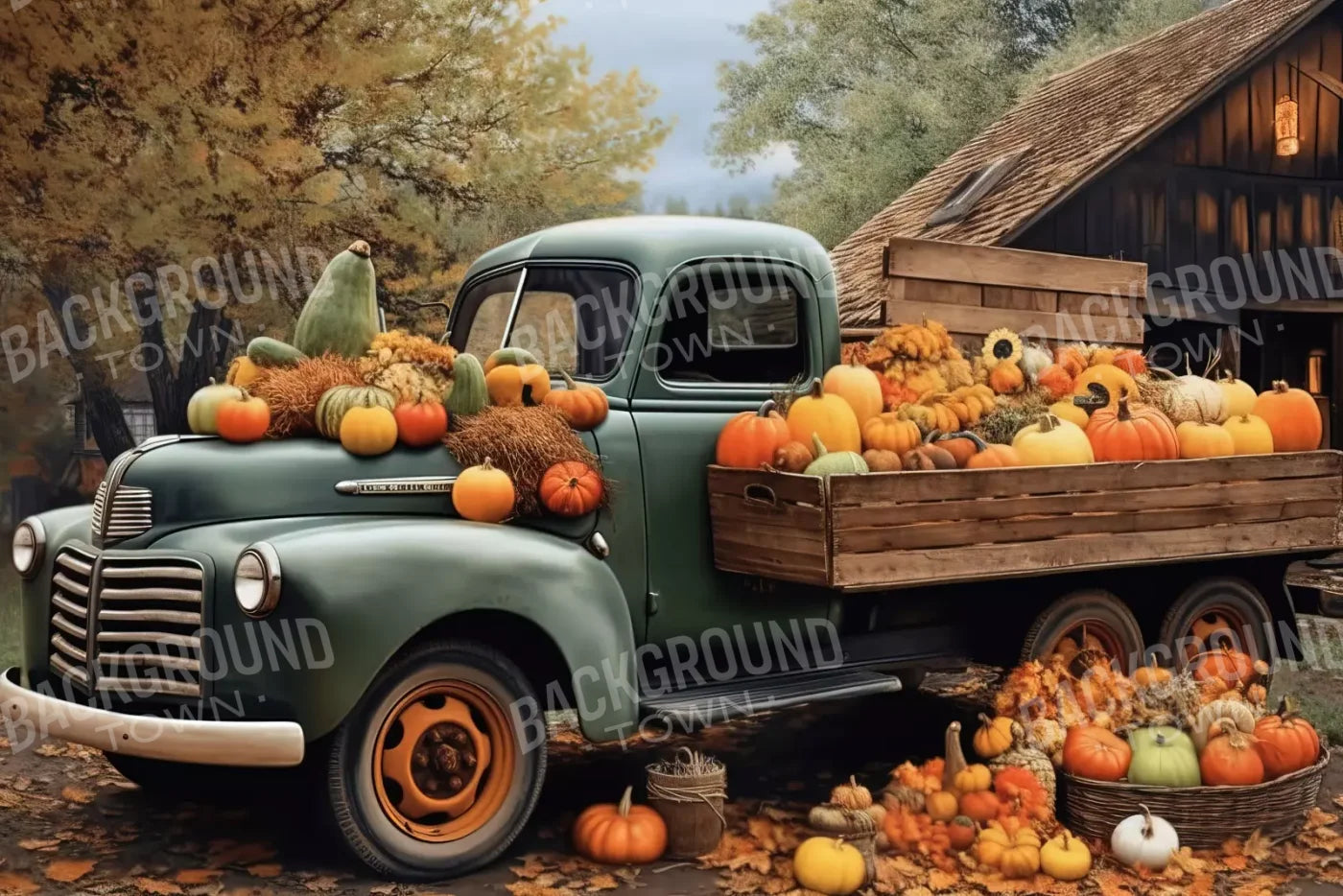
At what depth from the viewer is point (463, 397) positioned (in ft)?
18.7

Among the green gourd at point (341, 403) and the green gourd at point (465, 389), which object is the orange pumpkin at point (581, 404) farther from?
the green gourd at point (341, 403)

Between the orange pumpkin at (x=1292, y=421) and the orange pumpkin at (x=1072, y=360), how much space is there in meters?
0.91

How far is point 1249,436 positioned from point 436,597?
431cm

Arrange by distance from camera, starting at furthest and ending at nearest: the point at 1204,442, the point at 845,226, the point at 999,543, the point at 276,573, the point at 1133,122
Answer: the point at 845,226 < the point at 1133,122 < the point at 1204,442 < the point at 999,543 < the point at 276,573

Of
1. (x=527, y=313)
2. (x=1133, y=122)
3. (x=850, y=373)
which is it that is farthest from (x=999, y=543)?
(x=1133, y=122)

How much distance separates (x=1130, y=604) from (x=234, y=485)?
4.50 m

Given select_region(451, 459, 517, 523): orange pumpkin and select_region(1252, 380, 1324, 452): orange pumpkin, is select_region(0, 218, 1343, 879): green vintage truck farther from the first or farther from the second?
select_region(1252, 380, 1324, 452): orange pumpkin

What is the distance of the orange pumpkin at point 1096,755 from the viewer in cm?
584

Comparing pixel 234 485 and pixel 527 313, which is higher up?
pixel 527 313

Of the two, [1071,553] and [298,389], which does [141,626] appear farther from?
[1071,553]

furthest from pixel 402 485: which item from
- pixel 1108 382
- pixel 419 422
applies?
pixel 1108 382

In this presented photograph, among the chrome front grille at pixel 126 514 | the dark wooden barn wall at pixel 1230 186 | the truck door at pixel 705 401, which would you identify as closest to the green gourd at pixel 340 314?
the chrome front grille at pixel 126 514

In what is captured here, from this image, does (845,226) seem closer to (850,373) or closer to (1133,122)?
(1133,122)

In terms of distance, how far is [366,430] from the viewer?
17.7 ft
